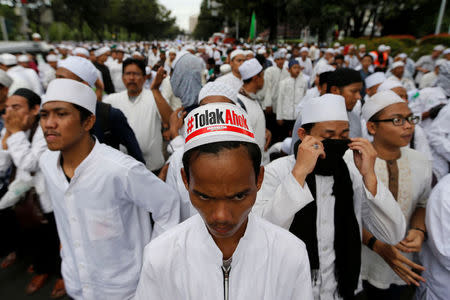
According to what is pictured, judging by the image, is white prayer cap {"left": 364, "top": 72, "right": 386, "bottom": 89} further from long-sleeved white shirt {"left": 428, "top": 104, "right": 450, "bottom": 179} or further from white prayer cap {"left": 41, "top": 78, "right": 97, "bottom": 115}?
white prayer cap {"left": 41, "top": 78, "right": 97, "bottom": 115}

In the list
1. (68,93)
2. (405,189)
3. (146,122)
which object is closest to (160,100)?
(146,122)

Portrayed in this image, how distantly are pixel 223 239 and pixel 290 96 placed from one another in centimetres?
567

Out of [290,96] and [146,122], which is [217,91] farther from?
[290,96]

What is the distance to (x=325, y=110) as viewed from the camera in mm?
1980

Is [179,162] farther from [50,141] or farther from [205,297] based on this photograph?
[205,297]

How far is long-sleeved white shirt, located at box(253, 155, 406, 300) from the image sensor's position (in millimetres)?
1617

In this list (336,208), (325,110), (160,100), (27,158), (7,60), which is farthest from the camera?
(7,60)

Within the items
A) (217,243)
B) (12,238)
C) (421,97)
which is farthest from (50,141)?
(421,97)

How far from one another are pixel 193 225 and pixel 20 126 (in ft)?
8.28

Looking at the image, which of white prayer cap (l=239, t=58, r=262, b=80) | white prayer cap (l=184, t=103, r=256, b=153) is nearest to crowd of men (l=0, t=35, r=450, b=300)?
white prayer cap (l=184, t=103, r=256, b=153)

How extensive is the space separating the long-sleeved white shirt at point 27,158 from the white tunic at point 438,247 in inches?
136

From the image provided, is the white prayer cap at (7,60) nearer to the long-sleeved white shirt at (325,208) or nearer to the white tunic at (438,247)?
the long-sleeved white shirt at (325,208)

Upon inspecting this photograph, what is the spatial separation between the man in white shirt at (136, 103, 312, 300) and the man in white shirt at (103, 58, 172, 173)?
2.71 metres

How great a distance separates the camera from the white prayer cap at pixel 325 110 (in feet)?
6.46
